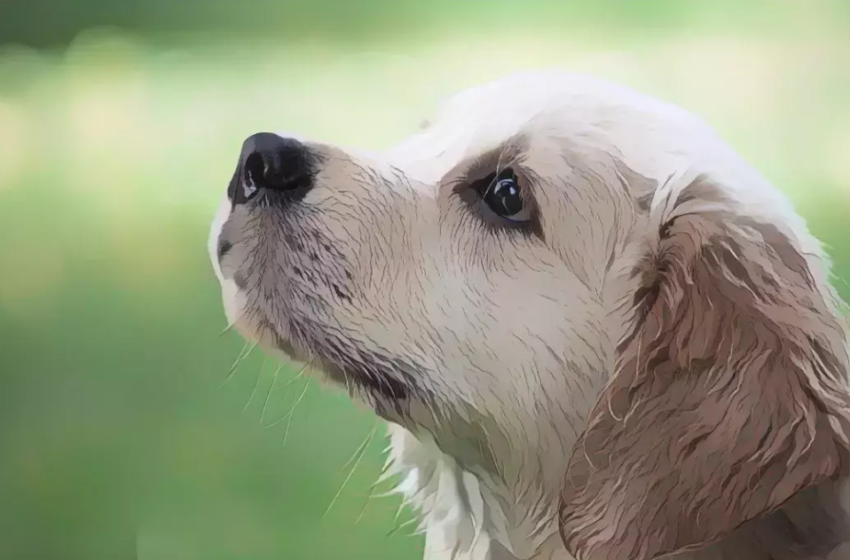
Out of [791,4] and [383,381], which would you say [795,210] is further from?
[383,381]

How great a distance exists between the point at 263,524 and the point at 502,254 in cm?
52

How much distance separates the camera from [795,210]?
98 cm

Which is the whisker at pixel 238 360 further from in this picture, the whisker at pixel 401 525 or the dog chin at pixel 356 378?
the whisker at pixel 401 525

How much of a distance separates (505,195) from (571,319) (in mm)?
151

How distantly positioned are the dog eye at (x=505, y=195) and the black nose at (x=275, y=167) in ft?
0.62

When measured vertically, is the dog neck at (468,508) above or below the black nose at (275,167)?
below

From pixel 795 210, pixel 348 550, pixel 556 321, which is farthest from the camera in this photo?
pixel 348 550

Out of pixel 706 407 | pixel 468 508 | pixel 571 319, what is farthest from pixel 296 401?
pixel 706 407

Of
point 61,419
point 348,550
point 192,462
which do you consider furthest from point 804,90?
point 61,419

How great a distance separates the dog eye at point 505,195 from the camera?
0.88 metres

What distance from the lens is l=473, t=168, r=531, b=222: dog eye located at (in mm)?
883

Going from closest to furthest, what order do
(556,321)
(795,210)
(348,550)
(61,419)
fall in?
(556,321)
(795,210)
(348,550)
(61,419)

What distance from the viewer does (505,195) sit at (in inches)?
35.0

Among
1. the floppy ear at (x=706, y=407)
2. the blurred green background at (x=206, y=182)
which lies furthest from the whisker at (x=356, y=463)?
the floppy ear at (x=706, y=407)
